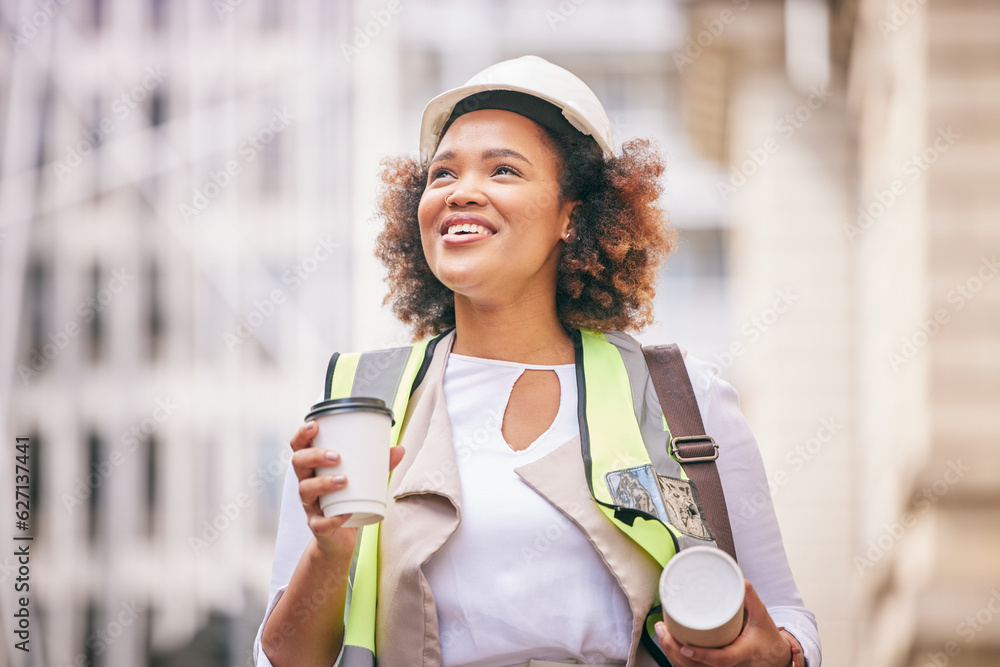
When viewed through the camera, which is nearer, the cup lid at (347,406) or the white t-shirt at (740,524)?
the cup lid at (347,406)

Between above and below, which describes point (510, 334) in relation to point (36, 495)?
above

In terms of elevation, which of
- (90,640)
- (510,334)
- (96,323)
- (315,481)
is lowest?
(90,640)

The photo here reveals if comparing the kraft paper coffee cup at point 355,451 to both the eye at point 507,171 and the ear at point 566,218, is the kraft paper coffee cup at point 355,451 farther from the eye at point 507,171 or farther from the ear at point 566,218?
the ear at point 566,218

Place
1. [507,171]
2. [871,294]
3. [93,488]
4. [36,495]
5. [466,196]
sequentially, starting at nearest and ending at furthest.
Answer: [466,196] < [507,171] < [871,294] < [36,495] < [93,488]

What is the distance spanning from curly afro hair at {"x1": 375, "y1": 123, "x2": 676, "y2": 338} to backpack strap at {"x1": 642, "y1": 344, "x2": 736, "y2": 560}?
319 millimetres

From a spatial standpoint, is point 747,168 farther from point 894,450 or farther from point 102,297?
point 102,297

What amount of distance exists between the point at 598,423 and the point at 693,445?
221 millimetres

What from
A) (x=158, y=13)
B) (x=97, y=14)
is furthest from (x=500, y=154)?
(x=97, y=14)

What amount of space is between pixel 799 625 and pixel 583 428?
639 millimetres

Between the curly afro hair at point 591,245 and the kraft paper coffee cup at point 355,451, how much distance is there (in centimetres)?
94

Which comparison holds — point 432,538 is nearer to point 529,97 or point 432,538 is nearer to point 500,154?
point 500,154

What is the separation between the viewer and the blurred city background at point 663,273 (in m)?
6.35

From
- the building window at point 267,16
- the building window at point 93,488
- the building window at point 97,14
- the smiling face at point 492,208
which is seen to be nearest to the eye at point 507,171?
the smiling face at point 492,208

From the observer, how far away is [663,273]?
15836 mm
